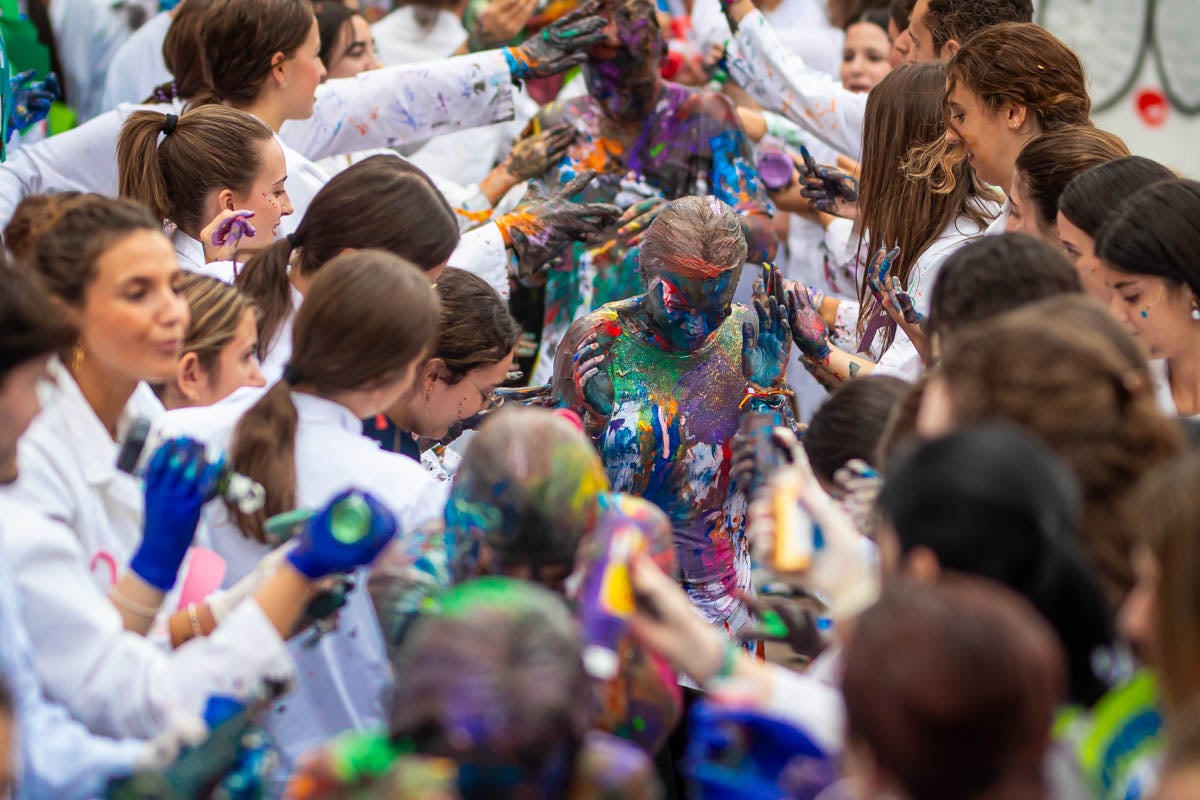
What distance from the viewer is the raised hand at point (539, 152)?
4.31 metres

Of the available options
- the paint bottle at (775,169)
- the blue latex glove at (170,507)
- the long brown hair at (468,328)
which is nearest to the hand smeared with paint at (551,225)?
the long brown hair at (468,328)

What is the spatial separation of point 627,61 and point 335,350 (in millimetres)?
2201

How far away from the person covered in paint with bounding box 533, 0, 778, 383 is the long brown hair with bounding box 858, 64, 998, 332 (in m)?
0.52

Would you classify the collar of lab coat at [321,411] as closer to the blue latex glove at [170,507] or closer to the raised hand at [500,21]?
the blue latex glove at [170,507]

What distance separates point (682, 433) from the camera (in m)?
3.17

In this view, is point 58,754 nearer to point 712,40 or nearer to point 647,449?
point 647,449

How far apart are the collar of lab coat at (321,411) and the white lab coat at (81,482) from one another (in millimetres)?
297

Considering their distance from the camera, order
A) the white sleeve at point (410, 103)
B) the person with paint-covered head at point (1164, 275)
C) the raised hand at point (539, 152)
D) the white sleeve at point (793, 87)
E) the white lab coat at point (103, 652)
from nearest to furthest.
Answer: the white lab coat at point (103, 652), the person with paint-covered head at point (1164, 275), the raised hand at point (539, 152), the white sleeve at point (410, 103), the white sleeve at point (793, 87)

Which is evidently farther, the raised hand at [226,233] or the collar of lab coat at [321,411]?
the raised hand at [226,233]

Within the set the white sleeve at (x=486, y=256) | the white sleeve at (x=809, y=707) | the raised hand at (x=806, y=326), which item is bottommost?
the white sleeve at (x=486, y=256)

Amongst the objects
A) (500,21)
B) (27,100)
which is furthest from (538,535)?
(500,21)

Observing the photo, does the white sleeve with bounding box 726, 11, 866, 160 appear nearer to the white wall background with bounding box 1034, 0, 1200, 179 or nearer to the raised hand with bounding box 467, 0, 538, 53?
the raised hand with bounding box 467, 0, 538, 53

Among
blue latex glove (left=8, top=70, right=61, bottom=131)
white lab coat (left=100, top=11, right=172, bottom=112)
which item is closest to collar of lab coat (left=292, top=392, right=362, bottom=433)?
blue latex glove (left=8, top=70, right=61, bottom=131)

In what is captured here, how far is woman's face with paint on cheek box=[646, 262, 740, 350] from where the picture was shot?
3.04 m
